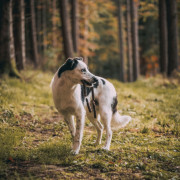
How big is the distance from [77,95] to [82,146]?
1.18 metres

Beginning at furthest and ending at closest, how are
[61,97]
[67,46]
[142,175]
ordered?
[67,46] → [61,97] → [142,175]

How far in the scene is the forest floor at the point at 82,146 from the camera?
332 centimetres

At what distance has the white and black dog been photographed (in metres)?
3.86

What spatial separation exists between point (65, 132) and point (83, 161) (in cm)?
183

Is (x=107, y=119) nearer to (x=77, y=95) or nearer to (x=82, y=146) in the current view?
(x=82, y=146)

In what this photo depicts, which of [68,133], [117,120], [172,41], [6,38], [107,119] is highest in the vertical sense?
[6,38]

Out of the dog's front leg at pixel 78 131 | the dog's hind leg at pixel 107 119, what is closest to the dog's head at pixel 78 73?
the dog's front leg at pixel 78 131

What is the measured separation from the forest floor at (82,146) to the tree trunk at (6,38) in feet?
4.77

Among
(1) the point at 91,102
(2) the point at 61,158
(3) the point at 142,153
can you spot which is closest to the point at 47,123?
(1) the point at 91,102

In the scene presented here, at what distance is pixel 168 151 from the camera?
4.36 m

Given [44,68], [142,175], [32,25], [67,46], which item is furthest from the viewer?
[32,25]

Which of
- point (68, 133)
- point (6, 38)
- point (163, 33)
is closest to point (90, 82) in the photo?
point (68, 133)

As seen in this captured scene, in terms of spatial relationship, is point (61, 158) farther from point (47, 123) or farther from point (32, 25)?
point (32, 25)

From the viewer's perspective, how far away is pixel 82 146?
455 cm
